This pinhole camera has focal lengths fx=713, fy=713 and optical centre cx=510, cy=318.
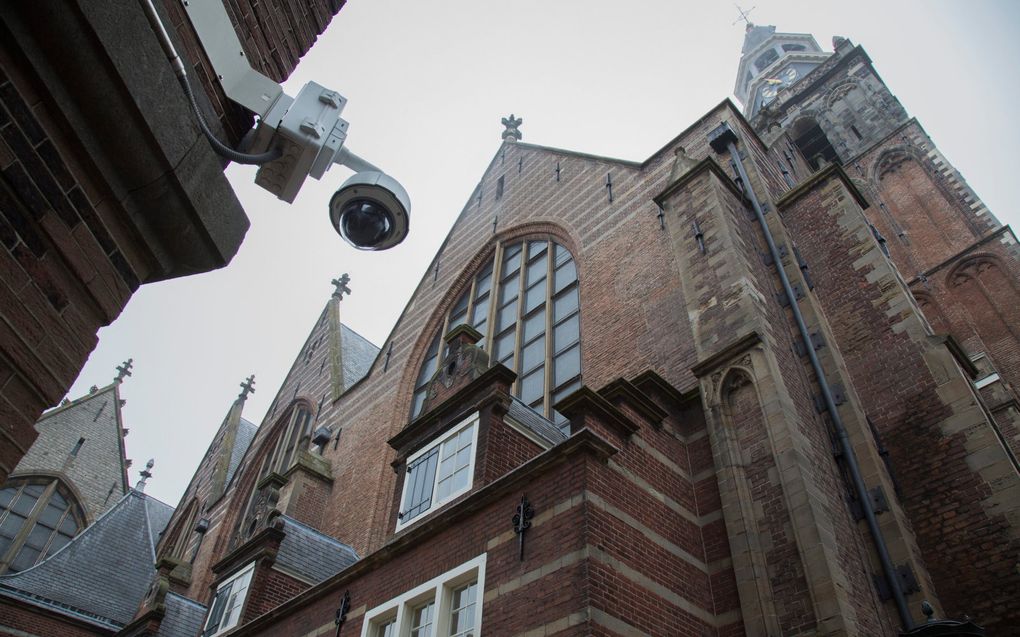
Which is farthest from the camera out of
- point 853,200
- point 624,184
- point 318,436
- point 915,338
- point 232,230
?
point 318,436

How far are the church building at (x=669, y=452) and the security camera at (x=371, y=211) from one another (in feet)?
11.7

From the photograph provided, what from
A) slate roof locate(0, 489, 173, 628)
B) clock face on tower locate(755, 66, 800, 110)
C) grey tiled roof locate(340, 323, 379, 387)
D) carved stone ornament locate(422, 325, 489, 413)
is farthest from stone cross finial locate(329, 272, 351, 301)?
clock face on tower locate(755, 66, 800, 110)

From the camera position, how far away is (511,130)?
936 inches

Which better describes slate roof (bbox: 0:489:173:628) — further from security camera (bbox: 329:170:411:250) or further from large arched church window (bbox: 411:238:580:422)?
security camera (bbox: 329:170:411:250)

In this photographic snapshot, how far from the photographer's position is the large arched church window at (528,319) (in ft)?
44.4

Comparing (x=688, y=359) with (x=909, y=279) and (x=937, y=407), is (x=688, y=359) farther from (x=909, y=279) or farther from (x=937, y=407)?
(x=909, y=279)

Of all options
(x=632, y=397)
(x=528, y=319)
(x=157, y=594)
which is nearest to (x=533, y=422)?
(x=632, y=397)

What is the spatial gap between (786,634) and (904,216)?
27.3 m

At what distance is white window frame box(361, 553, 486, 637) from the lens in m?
7.14

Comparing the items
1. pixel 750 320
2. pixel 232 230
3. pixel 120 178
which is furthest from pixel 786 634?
pixel 120 178

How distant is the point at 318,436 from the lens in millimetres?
19016

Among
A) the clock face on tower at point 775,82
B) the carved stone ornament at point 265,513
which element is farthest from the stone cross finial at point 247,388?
the clock face on tower at point 775,82

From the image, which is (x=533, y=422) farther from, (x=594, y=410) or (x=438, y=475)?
(x=594, y=410)

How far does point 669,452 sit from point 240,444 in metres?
24.4
